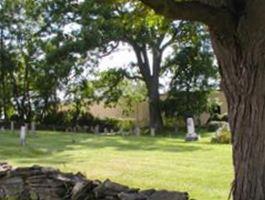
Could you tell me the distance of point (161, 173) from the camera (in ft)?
46.1

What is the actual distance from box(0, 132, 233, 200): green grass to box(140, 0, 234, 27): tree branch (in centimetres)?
412

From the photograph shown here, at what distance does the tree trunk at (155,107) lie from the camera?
136 ft

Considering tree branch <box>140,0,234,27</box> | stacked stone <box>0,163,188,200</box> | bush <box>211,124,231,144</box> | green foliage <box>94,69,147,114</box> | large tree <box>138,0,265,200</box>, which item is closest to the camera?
tree branch <box>140,0,234,27</box>

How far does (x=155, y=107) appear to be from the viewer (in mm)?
42281

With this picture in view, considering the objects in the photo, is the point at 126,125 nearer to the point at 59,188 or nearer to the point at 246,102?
the point at 59,188

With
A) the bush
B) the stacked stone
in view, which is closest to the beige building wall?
the bush

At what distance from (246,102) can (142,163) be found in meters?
8.49

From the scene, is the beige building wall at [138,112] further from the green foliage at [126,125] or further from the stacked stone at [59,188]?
the stacked stone at [59,188]

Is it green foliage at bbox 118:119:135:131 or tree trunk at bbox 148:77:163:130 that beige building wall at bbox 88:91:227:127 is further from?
tree trunk at bbox 148:77:163:130

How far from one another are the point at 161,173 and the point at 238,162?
6148 mm

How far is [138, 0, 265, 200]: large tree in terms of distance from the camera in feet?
24.8

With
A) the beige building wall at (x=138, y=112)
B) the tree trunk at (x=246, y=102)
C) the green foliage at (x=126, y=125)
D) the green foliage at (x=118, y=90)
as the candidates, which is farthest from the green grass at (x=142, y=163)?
the beige building wall at (x=138, y=112)

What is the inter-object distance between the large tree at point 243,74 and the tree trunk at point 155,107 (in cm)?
3280

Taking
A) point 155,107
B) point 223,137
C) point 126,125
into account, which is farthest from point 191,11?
point 126,125
